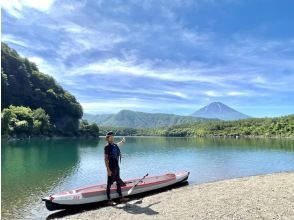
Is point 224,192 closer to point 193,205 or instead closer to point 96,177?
point 193,205

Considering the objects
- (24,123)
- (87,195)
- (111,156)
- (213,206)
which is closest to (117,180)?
(111,156)

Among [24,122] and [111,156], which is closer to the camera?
[111,156]

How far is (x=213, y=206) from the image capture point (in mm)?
19859

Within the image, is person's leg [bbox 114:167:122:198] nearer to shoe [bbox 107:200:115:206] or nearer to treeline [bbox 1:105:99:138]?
shoe [bbox 107:200:115:206]

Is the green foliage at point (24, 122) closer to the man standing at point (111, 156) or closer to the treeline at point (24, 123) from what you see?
the treeline at point (24, 123)

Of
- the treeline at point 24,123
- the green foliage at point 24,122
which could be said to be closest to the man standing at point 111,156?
the treeline at point 24,123

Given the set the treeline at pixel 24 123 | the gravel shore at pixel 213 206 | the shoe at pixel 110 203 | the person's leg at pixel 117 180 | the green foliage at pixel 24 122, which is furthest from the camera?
the green foliage at pixel 24 122

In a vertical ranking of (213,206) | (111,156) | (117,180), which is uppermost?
(111,156)

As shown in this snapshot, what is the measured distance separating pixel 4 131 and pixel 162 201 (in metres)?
125

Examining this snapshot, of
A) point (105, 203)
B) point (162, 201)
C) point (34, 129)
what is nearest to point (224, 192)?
point (162, 201)

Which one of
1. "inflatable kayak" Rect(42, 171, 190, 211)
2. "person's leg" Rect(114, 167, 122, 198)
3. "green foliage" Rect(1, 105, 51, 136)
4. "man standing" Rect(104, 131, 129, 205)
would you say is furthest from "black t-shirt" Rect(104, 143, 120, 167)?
"green foliage" Rect(1, 105, 51, 136)

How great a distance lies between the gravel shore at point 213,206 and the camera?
17.9 metres

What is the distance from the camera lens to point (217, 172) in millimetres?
47188

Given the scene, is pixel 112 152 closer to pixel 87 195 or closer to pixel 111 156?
pixel 111 156
